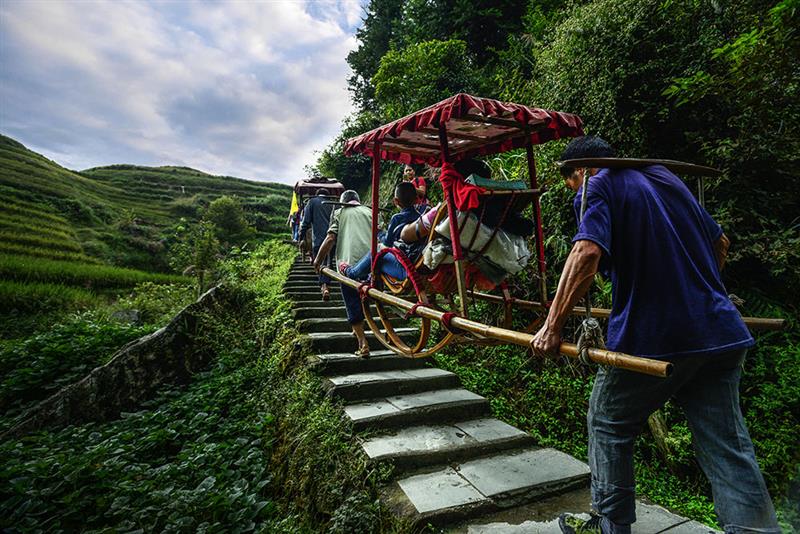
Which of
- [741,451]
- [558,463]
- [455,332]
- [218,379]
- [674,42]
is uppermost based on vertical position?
[674,42]

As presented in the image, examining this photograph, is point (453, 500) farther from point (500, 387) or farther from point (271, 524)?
point (500, 387)

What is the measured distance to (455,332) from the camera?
2434mm

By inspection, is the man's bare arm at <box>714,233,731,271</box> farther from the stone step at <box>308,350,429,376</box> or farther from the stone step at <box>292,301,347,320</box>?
the stone step at <box>292,301,347,320</box>

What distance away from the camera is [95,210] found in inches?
941

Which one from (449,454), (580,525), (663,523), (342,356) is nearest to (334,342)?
(342,356)

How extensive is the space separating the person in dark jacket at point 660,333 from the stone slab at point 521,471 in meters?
0.91

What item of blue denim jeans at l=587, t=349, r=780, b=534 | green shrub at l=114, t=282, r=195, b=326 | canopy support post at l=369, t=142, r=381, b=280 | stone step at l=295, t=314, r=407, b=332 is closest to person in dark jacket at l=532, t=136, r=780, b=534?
blue denim jeans at l=587, t=349, r=780, b=534

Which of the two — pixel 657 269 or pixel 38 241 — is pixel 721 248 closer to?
pixel 657 269

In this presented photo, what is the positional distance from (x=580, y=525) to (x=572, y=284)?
1.34 m

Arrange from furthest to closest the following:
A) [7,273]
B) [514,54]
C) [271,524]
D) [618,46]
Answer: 1. [7,273]
2. [514,54]
3. [618,46]
4. [271,524]

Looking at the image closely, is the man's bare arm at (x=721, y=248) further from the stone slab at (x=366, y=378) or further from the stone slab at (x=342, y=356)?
the stone slab at (x=342, y=356)

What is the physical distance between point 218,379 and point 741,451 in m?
4.51

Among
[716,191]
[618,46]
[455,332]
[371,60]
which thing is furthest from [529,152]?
[371,60]

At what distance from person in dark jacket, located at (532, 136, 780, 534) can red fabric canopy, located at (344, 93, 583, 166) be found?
0.97m
